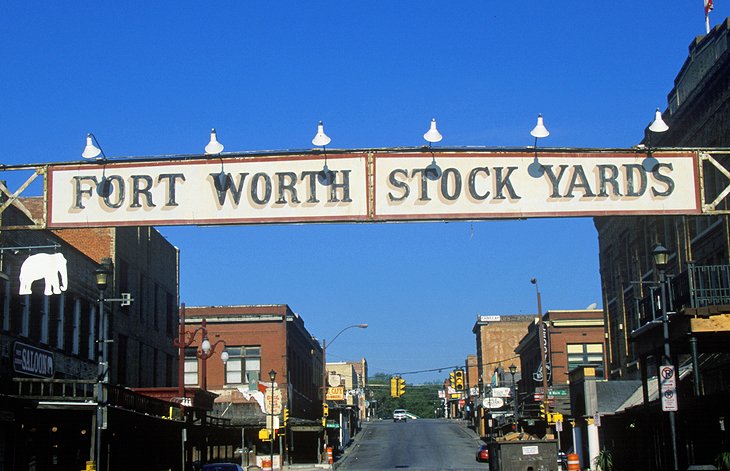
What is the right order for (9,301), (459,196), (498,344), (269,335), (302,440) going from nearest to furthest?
(459,196) → (9,301) → (302,440) → (269,335) → (498,344)

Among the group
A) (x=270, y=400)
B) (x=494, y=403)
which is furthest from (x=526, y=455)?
(x=494, y=403)

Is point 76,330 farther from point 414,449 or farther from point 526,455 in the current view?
point 414,449

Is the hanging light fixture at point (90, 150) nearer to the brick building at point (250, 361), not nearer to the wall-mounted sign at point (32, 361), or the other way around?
the wall-mounted sign at point (32, 361)

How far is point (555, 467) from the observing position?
2689cm

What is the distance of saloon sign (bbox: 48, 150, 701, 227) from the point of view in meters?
16.4

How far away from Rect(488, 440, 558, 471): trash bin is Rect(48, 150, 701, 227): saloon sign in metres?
12.2

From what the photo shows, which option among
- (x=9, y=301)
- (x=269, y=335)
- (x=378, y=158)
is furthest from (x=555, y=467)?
(x=269, y=335)

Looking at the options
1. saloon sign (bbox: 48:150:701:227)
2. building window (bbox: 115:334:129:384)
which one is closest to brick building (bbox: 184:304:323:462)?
building window (bbox: 115:334:129:384)

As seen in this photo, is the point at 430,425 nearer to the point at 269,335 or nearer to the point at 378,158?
the point at 269,335

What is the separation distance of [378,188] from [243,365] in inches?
2207

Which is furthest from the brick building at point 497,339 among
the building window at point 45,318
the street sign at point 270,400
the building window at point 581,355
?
the building window at point 45,318

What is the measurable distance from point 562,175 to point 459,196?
1.80 m

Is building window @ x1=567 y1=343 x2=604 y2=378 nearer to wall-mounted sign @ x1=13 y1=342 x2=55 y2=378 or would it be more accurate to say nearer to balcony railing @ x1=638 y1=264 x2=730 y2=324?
balcony railing @ x1=638 y1=264 x2=730 y2=324

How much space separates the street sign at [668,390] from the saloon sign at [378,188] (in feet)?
15.0
